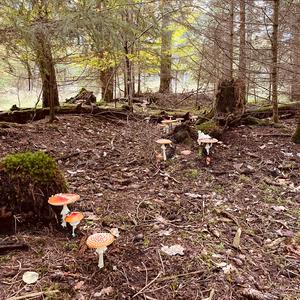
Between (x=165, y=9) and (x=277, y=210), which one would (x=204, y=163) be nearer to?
(x=277, y=210)

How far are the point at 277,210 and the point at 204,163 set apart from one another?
1.77 m

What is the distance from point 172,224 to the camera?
143 inches

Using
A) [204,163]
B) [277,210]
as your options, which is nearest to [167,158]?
[204,163]

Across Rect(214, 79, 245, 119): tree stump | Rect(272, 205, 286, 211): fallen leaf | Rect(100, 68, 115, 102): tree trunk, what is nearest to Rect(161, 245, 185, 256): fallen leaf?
Rect(272, 205, 286, 211): fallen leaf

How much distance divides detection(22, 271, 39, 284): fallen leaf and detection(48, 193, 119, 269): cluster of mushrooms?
0.50 metres

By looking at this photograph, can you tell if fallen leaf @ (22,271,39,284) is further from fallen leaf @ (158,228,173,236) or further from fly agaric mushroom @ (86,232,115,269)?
fallen leaf @ (158,228,173,236)

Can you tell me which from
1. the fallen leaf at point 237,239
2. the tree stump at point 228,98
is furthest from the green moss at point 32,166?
the tree stump at point 228,98

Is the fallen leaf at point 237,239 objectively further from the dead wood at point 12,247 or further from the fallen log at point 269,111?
the fallen log at point 269,111

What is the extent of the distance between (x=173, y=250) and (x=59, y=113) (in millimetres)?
6941

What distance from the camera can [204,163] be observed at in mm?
5605

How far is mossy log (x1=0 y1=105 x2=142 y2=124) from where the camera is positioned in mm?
7867

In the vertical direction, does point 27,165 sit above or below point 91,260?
above

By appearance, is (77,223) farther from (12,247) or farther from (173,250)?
(173,250)

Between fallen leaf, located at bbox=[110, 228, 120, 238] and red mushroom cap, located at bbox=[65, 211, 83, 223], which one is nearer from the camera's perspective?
red mushroom cap, located at bbox=[65, 211, 83, 223]
